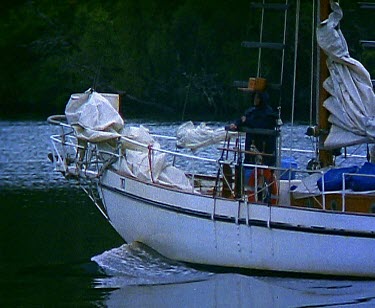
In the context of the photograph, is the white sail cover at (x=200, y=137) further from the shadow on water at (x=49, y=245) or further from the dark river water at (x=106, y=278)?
the shadow on water at (x=49, y=245)

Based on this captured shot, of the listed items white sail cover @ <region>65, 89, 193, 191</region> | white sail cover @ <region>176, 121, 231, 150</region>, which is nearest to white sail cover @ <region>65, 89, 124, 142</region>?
white sail cover @ <region>65, 89, 193, 191</region>

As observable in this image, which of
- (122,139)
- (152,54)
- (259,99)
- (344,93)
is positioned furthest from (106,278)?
(152,54)

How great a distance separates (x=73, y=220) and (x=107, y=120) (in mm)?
5708

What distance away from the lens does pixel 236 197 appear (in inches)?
809

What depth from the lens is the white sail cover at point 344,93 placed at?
2064 centimetres

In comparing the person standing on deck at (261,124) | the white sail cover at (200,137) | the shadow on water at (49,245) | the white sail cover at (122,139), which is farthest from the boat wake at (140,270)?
the person standing on deck at (261,124)

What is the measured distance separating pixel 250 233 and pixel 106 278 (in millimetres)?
2523

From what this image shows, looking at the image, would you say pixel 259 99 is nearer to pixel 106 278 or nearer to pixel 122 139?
pixel 122 139

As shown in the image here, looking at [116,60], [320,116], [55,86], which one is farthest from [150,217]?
[55,86]

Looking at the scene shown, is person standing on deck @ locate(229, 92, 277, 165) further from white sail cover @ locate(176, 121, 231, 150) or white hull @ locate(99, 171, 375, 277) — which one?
white sail cover @ locate(176, 121, 231, 150)

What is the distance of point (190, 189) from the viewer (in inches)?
853

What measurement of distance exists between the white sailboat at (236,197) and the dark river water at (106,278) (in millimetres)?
236

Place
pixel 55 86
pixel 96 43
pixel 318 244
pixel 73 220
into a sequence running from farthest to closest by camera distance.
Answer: pixel 55 86
pixel 96 43
pixel 73 220
pixel 318 244

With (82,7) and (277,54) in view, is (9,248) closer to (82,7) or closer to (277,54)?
(277,54)
